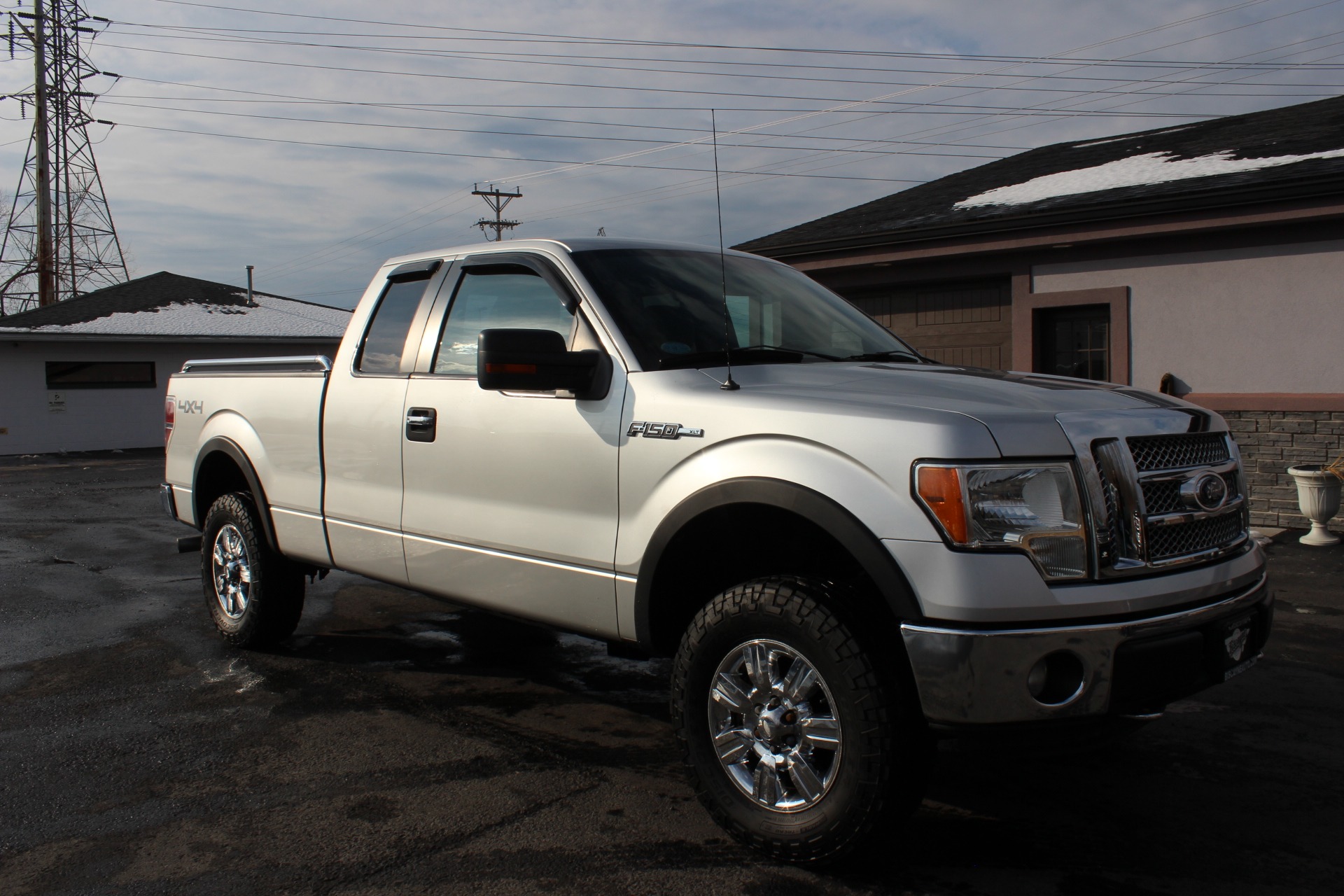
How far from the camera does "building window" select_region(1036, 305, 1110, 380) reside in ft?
40.0

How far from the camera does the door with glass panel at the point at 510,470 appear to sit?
4.00 m

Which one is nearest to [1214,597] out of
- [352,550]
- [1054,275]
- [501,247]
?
[501,247]

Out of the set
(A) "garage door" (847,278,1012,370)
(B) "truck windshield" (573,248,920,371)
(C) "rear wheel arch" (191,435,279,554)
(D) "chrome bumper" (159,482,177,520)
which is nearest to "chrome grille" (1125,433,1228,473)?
(B) "truck windshield" (573,248,920,371)

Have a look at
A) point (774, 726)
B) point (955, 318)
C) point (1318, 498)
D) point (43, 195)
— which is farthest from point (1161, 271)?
point (43, 195)

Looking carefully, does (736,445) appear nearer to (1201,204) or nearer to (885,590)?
(885,590)

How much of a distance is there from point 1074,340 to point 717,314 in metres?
9.21

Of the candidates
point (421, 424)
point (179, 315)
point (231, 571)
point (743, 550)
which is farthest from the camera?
point (179, 315)

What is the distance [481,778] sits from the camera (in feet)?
13.7

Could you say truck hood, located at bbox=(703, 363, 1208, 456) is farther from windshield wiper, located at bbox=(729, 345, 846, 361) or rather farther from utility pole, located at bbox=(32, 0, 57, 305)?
utility pole, located at bbox=(32, 0, 57, 305)

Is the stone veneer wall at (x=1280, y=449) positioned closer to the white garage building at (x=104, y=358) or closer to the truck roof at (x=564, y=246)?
the truck roof at (x=564, y=246)

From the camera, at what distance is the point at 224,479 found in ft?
21.7

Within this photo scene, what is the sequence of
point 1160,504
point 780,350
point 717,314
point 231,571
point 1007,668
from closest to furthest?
1. point 1007,668
2. point 1160,504
3. point 780,350
4. point 717,314
5. point 231,571

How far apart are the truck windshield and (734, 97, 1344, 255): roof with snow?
732 cm

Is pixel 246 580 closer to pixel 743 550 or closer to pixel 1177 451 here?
pixel 743 550
